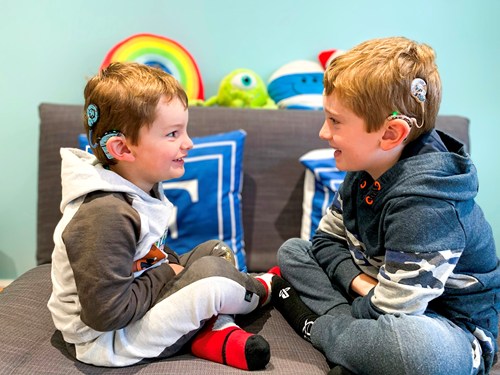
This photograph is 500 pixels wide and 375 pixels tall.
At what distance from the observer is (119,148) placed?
3.33 ft

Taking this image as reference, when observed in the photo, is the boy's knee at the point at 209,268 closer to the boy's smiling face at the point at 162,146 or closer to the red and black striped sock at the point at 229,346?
the red and black striped sock at the point at 229,346

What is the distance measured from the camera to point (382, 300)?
0.95 meters

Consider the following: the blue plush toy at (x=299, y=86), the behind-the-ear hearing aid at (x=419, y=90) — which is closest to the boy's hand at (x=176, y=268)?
the behind-the-ear hearing aid at (x=419, y=90)

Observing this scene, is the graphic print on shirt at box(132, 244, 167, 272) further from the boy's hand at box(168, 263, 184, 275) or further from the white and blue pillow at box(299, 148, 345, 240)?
the white and blue pillow at box(299, 148, 345, 240)

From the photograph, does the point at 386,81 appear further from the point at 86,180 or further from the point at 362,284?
the point at 86,180

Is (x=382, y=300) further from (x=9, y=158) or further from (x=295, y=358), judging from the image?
(x=9, y=158)

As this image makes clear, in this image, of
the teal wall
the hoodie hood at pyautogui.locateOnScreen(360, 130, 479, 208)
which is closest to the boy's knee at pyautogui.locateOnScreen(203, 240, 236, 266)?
the hoodie hood at pyautogui.locateOnScreen(360, 130, 479, 208)

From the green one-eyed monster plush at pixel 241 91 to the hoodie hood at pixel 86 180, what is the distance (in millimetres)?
757

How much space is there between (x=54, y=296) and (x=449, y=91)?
1.63 m

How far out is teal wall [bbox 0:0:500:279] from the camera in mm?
1752

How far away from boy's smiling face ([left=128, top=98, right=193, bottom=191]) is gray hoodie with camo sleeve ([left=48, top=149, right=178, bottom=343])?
6cm

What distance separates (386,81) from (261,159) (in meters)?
0.69

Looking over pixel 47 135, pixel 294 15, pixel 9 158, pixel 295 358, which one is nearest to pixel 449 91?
pixel 294 15

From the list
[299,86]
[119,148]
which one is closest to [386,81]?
[119,148]
